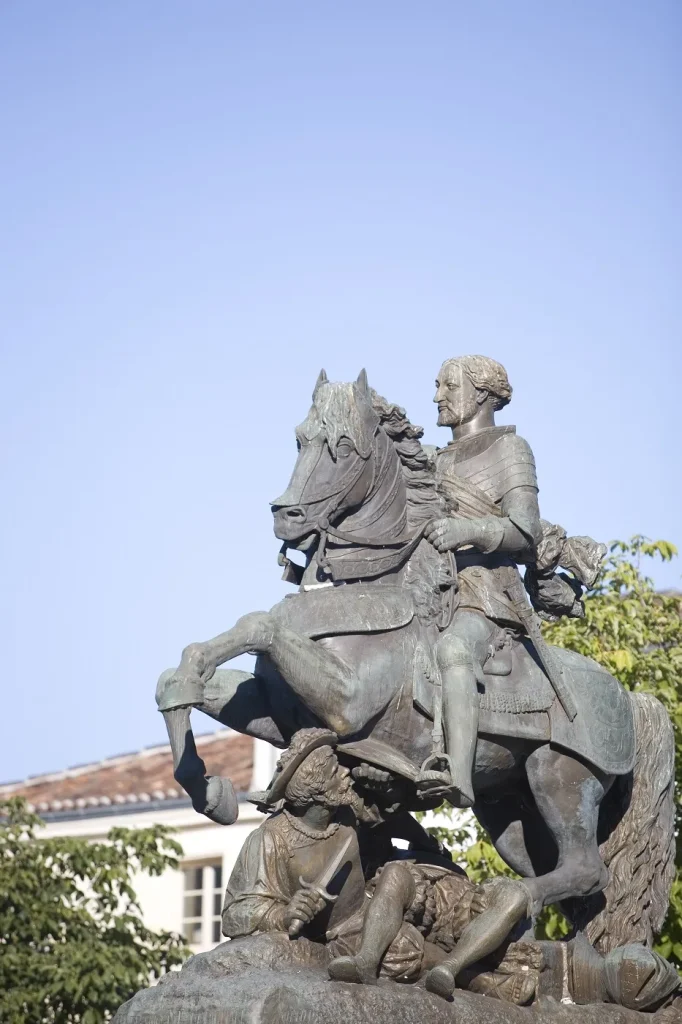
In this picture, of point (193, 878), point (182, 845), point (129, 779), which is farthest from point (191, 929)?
point (129, 779)

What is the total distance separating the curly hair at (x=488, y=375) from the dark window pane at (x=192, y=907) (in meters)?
17.8

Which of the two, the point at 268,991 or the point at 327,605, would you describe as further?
the point at 327,605

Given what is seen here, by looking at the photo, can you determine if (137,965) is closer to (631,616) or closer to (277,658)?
(631,616)

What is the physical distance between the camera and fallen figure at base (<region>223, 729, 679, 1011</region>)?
7.22 metres

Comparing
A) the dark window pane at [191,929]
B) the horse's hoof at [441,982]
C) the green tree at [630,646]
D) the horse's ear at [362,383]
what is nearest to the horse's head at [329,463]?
the horse's ear at [362,383]

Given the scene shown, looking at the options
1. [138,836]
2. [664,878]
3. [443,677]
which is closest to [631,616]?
[138,836]

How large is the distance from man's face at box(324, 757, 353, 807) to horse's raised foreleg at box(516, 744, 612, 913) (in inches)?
46.2

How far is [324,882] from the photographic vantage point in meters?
7.32

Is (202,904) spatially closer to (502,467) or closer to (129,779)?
(129,779)

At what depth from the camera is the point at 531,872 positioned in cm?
866

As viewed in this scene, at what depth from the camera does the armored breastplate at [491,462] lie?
8523 mm

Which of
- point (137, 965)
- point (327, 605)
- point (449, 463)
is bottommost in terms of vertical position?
point (137, 965)

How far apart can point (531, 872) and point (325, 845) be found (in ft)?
5.39

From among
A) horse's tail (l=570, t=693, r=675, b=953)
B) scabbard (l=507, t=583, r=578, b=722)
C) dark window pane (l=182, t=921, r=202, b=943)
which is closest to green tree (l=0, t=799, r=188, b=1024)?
horse's tail (l=570, t=693, r=675, b=953)
